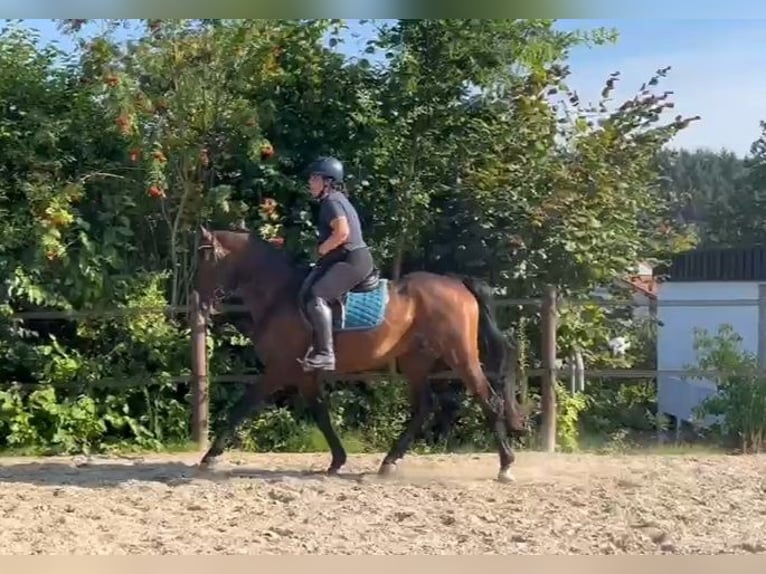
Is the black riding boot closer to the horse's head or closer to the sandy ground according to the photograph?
the horse's head

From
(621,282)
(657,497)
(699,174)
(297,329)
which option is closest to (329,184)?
(297,329)

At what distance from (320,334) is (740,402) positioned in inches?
151

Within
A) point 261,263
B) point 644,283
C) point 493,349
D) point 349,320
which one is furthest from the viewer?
point 644,283

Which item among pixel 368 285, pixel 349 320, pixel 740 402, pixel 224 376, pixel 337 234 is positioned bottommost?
pixel 740 402

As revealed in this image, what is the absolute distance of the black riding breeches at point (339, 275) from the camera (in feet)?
23.0

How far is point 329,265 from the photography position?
7070mm

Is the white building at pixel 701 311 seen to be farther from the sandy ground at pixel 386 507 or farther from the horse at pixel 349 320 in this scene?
the horse at pixel 349 320

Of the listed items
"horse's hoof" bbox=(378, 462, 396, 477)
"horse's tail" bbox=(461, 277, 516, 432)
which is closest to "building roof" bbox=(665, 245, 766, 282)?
"horse's tail" bbox=(461, 277, 516, 432)

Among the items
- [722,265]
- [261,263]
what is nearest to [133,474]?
[261,263]

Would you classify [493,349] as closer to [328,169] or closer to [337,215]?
[337,215]

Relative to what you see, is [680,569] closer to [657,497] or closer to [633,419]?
[657,497]

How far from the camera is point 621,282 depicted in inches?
402

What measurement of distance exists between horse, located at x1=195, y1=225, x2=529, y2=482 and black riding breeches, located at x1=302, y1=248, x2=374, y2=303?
118 mm

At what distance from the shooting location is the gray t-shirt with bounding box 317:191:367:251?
6.89 m
